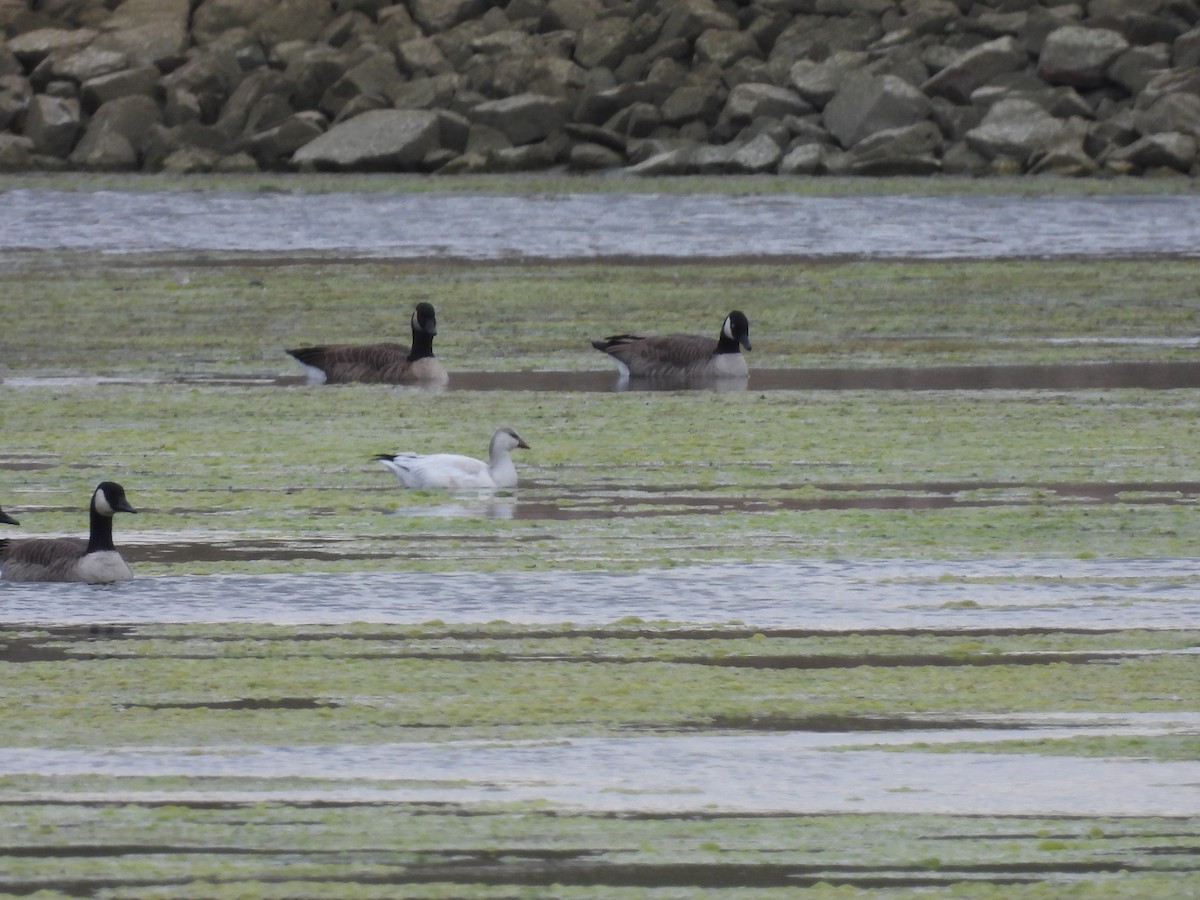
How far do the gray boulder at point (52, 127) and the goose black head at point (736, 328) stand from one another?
25296 millimetres

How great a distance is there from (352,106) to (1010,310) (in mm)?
21075

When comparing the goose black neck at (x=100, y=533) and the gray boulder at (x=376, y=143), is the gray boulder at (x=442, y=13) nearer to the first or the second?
the gray boulder at (x=376, y=143)

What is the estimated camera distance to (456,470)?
12.1 m

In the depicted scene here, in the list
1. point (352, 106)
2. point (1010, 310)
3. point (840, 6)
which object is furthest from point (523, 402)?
point (840, 6)

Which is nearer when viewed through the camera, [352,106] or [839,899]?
[839,899]

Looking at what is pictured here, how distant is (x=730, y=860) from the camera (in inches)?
249

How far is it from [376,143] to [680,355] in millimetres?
22028

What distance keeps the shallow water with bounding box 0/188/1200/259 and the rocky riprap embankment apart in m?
4.40

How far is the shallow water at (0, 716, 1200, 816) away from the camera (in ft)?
22.3

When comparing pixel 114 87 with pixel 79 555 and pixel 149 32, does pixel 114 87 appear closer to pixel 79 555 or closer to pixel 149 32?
pixel 149 32

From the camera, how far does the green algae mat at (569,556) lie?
6.39 m

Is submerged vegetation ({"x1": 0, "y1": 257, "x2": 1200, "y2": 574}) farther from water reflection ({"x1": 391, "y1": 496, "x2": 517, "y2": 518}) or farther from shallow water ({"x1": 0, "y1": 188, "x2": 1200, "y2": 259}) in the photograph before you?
shallow water ({"x1": 0, "y1": 188, "x2": 1200, "y2": 259})

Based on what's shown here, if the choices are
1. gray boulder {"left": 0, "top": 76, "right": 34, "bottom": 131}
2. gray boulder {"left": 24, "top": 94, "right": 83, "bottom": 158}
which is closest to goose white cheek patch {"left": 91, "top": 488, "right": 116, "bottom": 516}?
gray boulder {"left": 24, "top": 94, "right": 83, "bottom": 158}

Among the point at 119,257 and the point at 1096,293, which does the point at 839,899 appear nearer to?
the point at 1096,293
